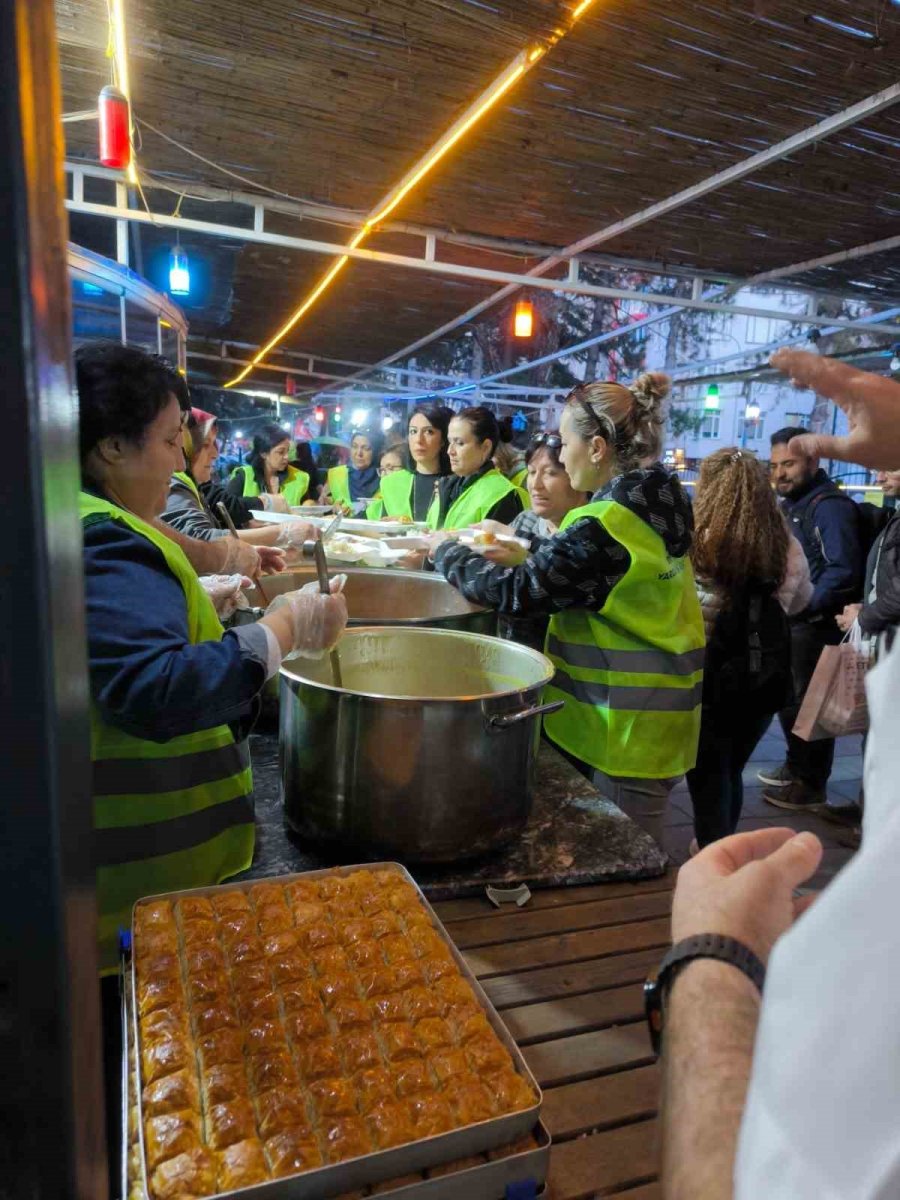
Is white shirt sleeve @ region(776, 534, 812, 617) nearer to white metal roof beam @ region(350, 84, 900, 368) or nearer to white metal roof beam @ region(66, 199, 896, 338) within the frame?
white metal roof beam @ region(350, 84, 900, 368)

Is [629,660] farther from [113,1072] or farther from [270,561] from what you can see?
[113,1072]

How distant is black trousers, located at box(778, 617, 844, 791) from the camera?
14.6 ft

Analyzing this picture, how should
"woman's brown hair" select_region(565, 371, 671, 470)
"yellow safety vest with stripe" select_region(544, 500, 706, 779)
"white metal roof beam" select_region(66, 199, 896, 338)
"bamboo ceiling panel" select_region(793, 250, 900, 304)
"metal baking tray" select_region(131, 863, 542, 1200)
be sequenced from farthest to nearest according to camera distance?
"bamboo ceiling panel" select_region(793, 250, 900, 304) → "white metal roof beam" select_region(66, 199, 896, 338) → "woman's brown hair" select_region(565, 371, 671, 470) → "yellow safety vest with stripe" select_region(544, 500, 706, 779) → "metal baking tray" select_region(131, 863, 542, 1200)

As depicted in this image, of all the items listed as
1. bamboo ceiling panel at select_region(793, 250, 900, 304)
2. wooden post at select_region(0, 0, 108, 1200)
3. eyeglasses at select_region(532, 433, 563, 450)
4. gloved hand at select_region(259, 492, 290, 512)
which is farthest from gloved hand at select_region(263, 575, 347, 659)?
bamboo ceiling panel at select_region(793, 250, 900, 304)

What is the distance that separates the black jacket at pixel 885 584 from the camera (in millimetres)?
3297

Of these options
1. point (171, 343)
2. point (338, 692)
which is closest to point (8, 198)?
point (338, 692)

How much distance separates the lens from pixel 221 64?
3.92m

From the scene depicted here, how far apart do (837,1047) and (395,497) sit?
590cm

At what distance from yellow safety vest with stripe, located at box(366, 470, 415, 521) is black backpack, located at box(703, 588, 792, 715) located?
3075mm

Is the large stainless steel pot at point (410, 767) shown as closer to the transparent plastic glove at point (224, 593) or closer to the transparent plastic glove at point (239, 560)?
the transparent plastic glove at point (224, 593)

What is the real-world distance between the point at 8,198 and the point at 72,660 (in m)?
0.24

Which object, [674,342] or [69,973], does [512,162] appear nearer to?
[69,973]

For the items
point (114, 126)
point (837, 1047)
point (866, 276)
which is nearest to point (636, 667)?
point (837, 1047)

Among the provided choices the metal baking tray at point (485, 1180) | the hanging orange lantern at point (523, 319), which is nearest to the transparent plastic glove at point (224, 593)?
the metal baking tray at point (485, 1180)
